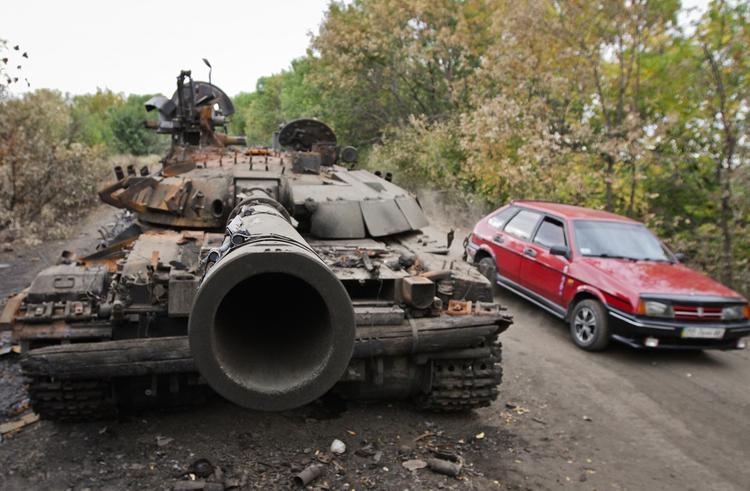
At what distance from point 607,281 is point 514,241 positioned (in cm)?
196

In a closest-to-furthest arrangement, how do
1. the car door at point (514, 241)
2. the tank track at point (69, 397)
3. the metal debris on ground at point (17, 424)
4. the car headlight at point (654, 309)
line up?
the tank track at point (69, 397) < the metal debris on ground at point (17, 424) < the car headlight at point (654, 309) < the car door at point (514, 241)

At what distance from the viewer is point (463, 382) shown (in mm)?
5035

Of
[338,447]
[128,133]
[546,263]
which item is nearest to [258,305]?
[338,447]

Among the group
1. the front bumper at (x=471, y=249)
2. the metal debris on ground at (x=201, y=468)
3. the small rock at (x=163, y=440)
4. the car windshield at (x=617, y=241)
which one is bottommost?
the metal debris on ground at (x=201, y=468)

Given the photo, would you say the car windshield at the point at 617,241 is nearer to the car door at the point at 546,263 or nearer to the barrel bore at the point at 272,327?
the car door at the point at 546,263

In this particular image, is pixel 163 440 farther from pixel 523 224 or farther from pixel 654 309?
pixel 523 224

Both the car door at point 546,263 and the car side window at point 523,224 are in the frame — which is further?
the car side window at point 523,224

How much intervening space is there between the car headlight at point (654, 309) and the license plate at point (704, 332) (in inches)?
11.4

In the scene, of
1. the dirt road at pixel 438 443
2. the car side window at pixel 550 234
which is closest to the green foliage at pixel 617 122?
the car side window at pixel 550 234

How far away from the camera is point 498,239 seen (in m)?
9.45

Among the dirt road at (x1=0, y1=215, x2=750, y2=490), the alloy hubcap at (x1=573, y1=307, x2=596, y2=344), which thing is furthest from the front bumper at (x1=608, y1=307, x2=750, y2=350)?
the dirt road at (x1=0, y1=215, x2=750, y2=490)

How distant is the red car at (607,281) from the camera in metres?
6.96

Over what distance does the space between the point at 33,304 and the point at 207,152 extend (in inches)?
150

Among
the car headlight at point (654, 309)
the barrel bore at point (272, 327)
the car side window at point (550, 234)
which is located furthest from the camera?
the car side window at point (550, 234)
